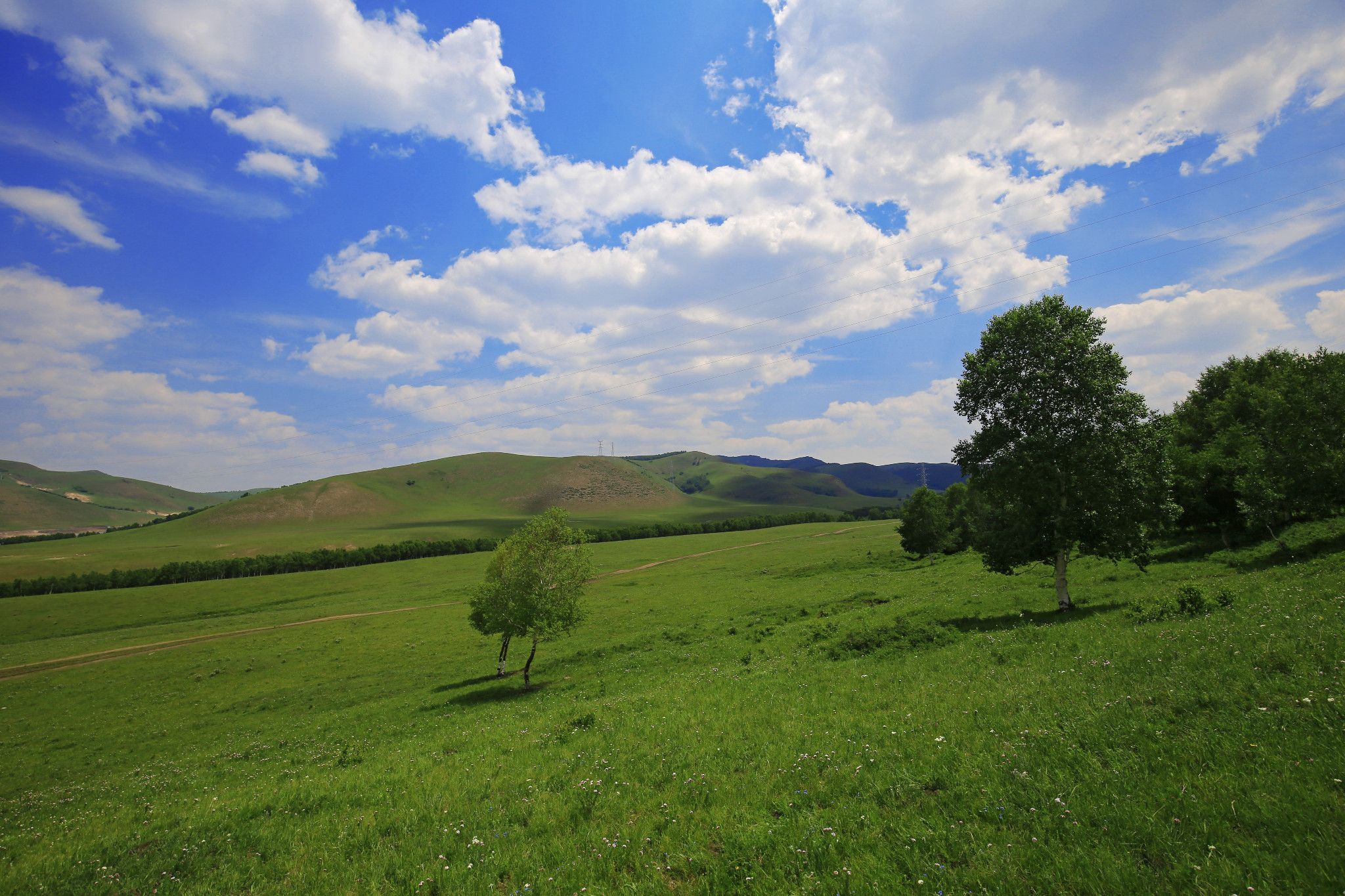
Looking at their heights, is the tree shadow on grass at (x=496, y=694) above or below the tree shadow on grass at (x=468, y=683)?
above

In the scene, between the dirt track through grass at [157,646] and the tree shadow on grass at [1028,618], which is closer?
the tree shadow on grass at [1028,618]

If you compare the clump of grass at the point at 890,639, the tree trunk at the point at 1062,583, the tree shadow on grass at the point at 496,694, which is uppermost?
the tree trunk at the point at 1062,583

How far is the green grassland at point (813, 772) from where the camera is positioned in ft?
25.4

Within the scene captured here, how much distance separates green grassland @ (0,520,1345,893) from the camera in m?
7.74

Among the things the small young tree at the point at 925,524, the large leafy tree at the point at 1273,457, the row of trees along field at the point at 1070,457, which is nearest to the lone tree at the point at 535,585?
the row of trees along field at the point at 1070,457

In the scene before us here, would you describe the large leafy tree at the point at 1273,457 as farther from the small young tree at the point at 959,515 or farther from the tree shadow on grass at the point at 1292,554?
the small young tree at the point at 959,515

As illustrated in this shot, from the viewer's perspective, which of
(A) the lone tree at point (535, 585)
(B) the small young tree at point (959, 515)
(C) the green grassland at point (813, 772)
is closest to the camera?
(C) the green grassland at point (813, 772)

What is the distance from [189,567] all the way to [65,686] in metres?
97.5

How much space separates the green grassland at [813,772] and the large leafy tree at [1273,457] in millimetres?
3887

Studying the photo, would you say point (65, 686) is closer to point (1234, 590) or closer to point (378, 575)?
point (378, 575)

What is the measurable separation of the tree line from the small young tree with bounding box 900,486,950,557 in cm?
5118

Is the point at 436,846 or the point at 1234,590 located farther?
the point at 1234,590

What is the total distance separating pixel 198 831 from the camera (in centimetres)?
1196

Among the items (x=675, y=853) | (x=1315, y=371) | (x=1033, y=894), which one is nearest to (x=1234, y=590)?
(x=1033, y=894)
